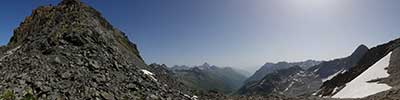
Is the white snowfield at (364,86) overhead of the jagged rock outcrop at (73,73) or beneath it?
overhead

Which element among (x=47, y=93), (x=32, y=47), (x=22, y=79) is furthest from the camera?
(x=32, y=47)

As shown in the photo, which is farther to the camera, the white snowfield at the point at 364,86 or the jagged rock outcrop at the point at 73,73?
the white snowfield at the point at 364,86

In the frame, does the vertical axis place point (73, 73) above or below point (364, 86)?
below

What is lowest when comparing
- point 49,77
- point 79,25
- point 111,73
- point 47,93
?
point 47,93

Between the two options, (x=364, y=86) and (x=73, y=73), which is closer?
(x=73, y=73)

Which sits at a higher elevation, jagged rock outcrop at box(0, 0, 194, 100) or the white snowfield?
the white snowfield

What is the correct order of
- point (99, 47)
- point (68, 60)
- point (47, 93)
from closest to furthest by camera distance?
1. point (47, 93)
2. point (68, 60)
3. point (99, 47)

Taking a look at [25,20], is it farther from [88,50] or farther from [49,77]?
[49,77]

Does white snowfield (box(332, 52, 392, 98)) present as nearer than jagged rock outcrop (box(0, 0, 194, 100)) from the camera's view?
No

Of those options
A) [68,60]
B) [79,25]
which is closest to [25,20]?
[79,25]

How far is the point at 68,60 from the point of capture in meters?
26.5

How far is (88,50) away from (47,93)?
9506mm

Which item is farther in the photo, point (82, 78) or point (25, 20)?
point (25, 20)

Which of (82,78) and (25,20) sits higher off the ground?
(25,20)
